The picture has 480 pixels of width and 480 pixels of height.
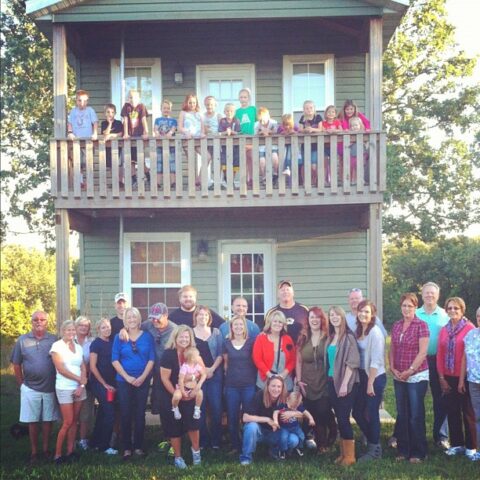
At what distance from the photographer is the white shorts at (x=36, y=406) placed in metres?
6.62

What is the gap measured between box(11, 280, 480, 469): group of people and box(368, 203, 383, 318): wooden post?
1543mm

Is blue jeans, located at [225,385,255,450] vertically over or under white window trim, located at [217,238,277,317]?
under

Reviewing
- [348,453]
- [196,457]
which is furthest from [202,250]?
[348,453]

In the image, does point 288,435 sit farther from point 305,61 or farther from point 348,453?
point 305,61

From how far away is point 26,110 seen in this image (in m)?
18.8

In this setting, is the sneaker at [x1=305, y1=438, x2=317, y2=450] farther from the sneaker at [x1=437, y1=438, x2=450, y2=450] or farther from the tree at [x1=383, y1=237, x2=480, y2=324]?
the tree at [x1=383, y1=237, x2=480, y2=324]

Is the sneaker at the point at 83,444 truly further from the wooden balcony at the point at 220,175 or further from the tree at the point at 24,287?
the tree at the point at 24,287

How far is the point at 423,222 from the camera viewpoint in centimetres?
2016

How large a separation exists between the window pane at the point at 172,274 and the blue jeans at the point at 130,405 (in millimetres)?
4690

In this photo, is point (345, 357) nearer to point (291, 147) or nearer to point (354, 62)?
point (291, 147)

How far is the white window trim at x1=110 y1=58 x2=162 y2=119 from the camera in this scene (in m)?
11.0

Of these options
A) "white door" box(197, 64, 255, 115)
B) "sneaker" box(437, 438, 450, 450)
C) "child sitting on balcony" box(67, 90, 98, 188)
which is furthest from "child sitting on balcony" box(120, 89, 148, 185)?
"sneaker" box(437, 438, 450, 450)

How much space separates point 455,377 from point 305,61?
6680 mm

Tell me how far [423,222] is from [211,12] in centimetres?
1338
